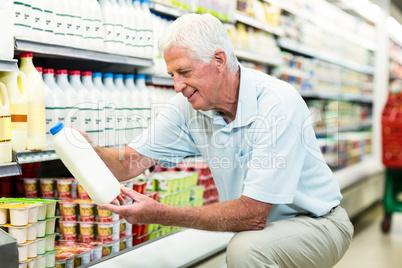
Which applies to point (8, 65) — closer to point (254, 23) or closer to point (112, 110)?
point (112, 110)

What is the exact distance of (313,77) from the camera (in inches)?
236

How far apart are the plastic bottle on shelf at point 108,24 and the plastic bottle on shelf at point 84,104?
0.98 ft

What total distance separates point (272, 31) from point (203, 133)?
2828mm

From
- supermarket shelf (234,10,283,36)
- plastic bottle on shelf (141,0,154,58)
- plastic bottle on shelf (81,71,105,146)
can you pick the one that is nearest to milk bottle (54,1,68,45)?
plastic bottle on shelf (81,71,105,146)

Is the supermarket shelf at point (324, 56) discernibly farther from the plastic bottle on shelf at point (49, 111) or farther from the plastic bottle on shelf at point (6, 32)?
the plastic bottle on shelf at point (6, 32)

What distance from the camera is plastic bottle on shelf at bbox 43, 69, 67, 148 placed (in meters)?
2.41

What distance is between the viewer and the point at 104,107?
274 centimetres

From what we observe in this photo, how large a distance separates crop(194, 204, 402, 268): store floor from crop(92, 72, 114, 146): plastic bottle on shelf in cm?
101

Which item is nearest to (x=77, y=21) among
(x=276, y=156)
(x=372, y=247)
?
(x=276, y=156)

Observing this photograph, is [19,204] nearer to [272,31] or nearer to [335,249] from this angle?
[335,249]

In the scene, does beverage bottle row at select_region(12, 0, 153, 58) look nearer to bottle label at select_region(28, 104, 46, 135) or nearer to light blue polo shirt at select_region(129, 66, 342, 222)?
bottle label at select_region(28, 104, 46, 135)

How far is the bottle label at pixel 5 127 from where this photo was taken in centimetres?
209

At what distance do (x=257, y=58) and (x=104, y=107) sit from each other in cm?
198

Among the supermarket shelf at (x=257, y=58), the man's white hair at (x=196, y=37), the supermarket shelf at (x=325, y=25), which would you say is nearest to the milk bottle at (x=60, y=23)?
the man's white hair at (x=196, y=37)
